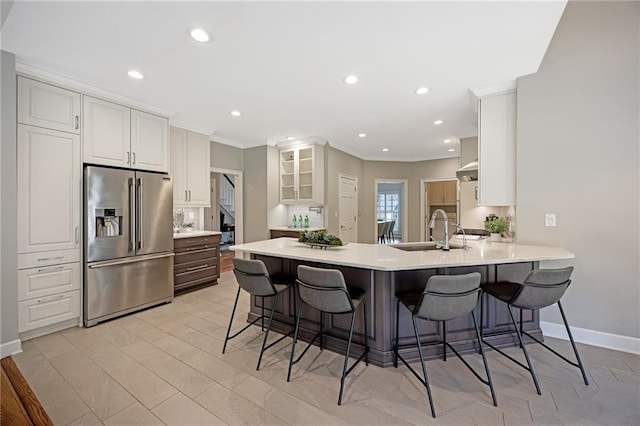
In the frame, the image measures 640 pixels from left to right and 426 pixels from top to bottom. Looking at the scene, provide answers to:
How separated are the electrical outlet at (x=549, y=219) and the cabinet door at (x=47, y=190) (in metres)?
4.82

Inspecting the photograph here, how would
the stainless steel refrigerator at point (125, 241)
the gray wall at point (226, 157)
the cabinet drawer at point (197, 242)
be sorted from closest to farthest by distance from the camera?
the stainless steel refrigerator at point (125, 241), the cabinet drawer at point (197, 242), the gray wall at point (226, 157)

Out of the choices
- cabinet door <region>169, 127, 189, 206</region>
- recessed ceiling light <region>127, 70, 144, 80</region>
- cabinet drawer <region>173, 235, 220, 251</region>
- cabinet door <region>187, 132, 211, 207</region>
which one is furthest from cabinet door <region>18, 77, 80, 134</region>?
cabinet drawer <region>173, 235, 220, 251</region>

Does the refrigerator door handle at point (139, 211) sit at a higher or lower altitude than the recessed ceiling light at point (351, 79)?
lower

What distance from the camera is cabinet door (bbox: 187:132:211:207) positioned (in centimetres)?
457

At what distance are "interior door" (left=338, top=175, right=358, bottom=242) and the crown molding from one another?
3862 millimetres

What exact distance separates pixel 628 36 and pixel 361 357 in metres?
3.62

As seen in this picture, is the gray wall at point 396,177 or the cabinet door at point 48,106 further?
the gray wall at point 396,177

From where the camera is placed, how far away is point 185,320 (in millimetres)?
3199

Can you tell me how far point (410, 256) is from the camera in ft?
7.57

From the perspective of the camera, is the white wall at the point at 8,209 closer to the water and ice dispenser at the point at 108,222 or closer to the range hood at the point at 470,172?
the water and ice dispenser at the point at 108,222

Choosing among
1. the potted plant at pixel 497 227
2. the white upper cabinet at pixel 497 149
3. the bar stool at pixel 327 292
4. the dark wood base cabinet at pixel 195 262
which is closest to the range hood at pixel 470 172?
the white upper cabinet at pixel 497 149

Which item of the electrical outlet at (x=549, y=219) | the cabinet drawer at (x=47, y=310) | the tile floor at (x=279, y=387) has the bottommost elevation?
the tile floor at (x=279, y=387)

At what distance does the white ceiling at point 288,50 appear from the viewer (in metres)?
1.96

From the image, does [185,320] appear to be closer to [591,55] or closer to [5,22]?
[5,22]
